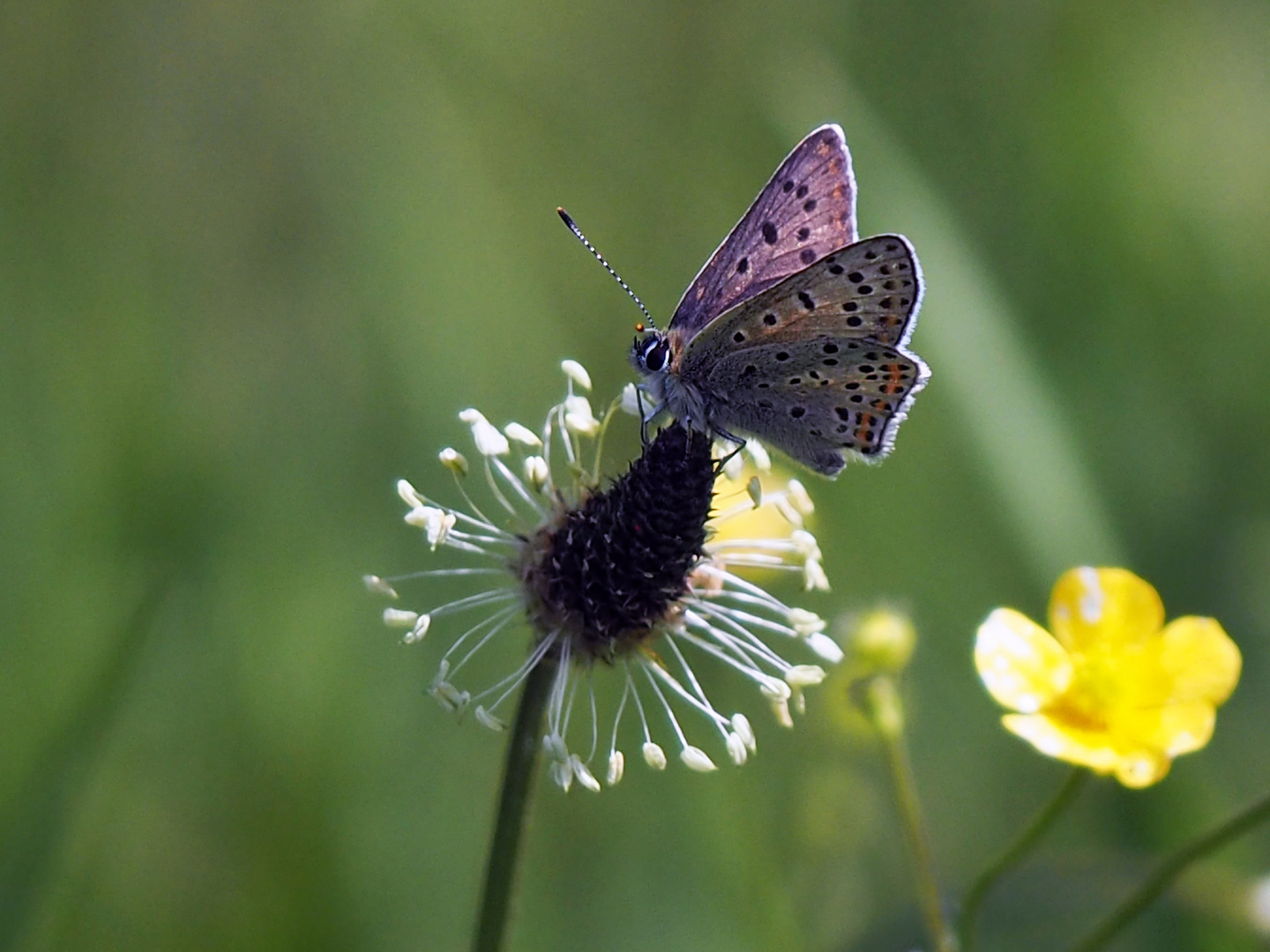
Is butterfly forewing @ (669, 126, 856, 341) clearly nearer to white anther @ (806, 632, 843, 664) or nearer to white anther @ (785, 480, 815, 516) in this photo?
white anther @ (785, 480, 815, 516)

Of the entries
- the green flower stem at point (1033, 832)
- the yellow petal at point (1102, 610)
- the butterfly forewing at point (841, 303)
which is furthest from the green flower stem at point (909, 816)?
the butterfly forewing at point (841, 303)

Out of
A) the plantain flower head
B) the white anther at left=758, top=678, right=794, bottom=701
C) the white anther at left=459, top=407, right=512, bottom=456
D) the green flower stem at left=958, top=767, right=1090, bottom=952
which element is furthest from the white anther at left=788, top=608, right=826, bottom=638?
the white anther at left=459, top=407, right=512, bottom=456

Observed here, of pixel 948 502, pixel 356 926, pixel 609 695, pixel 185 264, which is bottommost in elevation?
pixel 948 502

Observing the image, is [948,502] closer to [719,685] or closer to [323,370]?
[719,685]

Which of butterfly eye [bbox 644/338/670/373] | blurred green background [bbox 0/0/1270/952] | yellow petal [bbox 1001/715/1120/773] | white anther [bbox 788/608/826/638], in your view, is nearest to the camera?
yellow petal [bbox 1001/715/1120/773]

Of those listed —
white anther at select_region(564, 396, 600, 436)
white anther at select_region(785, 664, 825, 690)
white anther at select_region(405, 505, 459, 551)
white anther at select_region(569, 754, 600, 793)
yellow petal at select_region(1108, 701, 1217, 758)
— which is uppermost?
white anther at select_region(405, 505, 459, 551)

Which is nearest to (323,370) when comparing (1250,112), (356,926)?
(356,926)

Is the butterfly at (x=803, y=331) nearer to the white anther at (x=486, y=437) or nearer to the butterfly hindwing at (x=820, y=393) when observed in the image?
the butterfly hindwing at (x=820, y=393)
